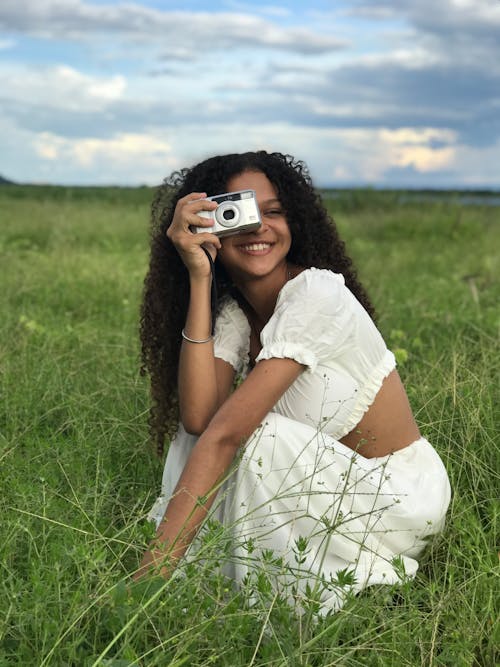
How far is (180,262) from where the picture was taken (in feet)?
8.25

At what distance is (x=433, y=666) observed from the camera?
5.70ft

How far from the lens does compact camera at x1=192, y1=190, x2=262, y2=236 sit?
216cm

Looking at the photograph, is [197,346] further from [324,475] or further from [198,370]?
[324,475]

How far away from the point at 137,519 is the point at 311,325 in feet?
2.19

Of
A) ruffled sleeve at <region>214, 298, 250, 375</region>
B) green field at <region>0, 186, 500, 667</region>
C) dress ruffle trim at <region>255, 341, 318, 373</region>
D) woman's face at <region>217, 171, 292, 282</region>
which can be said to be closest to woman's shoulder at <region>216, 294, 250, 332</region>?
ruffled sleeve at <region>214, 298, 250, 375</region>

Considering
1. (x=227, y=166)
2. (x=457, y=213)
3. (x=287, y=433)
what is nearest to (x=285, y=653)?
(x=287, y=433)

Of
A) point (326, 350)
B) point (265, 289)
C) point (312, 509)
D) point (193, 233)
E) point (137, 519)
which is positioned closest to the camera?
point (137, 519)

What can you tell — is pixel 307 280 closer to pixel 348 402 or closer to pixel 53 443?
pixel 348 402

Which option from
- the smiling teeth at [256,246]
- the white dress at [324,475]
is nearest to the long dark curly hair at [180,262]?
the smiling teeth at [256,246]

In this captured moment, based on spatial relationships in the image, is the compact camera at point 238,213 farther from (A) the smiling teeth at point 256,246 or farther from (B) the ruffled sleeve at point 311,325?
(B) the ruffled sleeve at point 311,325

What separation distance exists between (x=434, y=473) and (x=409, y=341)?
7.14 feet

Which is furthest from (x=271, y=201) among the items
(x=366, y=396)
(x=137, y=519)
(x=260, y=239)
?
(x=137, y=519)

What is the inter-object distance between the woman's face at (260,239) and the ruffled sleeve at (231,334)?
0.58 feet

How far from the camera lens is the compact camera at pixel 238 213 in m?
2.16
